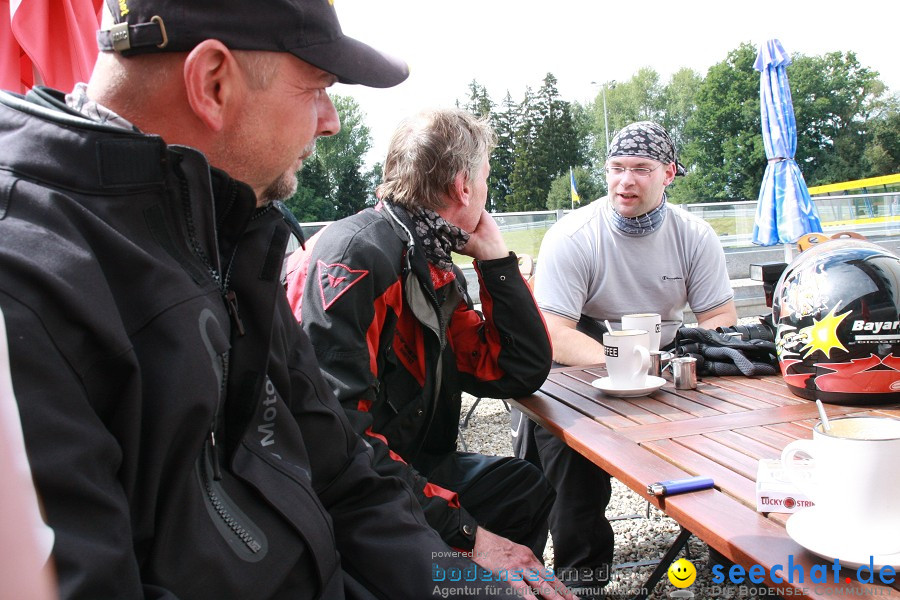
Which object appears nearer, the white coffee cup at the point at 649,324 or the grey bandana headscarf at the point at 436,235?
the grey bandana headscarf at the point at 436,235

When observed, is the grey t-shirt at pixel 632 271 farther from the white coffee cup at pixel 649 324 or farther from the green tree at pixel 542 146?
the green tree at pixel 542 146

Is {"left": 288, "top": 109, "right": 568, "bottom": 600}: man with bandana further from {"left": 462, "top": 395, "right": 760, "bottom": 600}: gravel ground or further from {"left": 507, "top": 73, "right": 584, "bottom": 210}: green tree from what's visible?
{"left": 507, "top": 73, "right": 584, "bottom": 210}: green tree

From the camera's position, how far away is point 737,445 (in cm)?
161

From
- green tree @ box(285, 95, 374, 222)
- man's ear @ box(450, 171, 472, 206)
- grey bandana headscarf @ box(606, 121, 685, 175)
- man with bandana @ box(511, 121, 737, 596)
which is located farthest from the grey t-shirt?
green tree @ box(285, 95, 374, 222)

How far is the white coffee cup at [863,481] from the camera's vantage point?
3.21ft

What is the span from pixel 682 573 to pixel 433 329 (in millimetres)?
1571

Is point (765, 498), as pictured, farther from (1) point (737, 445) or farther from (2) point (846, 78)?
(2) point (846, 78)

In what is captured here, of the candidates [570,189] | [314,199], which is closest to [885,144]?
[570,189]

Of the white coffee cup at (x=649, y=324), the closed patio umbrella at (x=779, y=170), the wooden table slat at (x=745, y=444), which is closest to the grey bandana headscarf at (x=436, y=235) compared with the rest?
the white coffee cup at (x=649, y=324)

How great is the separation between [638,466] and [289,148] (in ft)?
3.24

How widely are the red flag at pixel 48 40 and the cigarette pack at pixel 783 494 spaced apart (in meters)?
Result: 2.71

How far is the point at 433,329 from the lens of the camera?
211 centimetres

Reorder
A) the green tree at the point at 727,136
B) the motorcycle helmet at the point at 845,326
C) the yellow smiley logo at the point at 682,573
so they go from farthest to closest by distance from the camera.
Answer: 1. the green tree at the point at 727,136
2. the yellow smiley logo at the point at 682,573
3. the motorcycle helmet at the point at 845,326

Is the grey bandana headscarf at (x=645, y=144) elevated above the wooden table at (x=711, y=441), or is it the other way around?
the grey bandana headscarf at (x=645, y=144)
